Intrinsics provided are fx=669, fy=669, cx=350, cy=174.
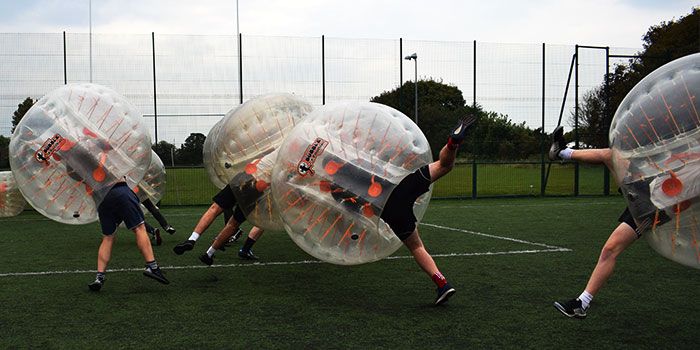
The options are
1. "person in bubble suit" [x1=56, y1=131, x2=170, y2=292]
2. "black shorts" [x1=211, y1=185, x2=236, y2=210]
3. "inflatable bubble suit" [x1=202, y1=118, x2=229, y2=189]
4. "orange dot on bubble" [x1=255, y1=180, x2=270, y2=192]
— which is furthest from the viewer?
"inflatable bubble suit" [x1=202, y1=118, x2=229, y2=189]

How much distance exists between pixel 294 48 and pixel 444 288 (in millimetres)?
14877

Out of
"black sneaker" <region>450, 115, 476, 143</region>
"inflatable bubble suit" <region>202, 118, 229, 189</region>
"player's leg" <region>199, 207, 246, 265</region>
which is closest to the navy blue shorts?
"player's leg" <region>199, 207, 246, 265</region>

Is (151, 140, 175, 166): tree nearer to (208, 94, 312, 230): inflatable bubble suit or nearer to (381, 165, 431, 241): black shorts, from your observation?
(208, 94, 312, 230): inflatable bubble suit

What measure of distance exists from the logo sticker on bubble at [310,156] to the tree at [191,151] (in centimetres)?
1328

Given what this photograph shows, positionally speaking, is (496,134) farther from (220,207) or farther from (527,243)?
(220,207)

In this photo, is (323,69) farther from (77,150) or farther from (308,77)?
(77,150)

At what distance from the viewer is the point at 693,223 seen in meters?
4.48

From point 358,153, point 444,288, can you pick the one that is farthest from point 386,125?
point 444,288

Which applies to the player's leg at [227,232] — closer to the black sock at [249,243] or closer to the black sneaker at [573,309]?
the black sock at [249,243]

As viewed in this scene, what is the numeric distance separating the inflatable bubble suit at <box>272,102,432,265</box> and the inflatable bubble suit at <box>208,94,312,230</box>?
110cm

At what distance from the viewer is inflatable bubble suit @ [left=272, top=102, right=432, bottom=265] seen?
5.82m

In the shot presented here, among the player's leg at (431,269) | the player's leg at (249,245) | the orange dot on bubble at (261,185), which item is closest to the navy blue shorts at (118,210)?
the orange dot on bubble at (261,185)

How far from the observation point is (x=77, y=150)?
22.5 ft

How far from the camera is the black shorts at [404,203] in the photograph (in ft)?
19.1
